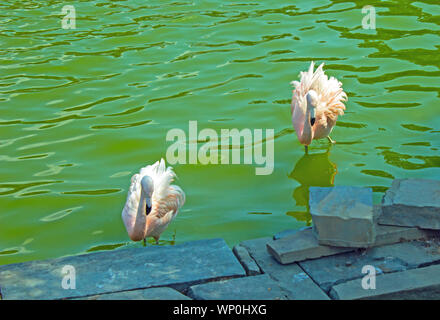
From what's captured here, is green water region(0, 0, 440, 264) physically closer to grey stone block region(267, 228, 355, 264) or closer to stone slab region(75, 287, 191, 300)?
grey stone block region(267, 228, 355, 264)

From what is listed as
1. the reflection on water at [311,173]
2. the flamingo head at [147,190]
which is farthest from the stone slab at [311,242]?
the reflection on water at [311,173]

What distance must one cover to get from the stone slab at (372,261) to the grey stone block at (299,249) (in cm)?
5

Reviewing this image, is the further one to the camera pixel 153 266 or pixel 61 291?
pixel 153 266

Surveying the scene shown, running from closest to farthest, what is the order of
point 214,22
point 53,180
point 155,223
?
1. point 155,223
2. point 53,180
3. point 214,22

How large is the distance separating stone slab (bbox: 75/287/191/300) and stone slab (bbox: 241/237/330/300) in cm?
71

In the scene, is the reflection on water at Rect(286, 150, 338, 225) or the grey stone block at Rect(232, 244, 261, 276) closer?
the grey stone block at Rect(232, 244, 261, 276)

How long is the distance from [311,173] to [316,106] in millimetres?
845

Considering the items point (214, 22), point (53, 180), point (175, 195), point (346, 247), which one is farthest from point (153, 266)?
point (214, 22)

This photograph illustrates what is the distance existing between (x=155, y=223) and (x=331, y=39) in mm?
6941

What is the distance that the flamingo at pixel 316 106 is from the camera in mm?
7809

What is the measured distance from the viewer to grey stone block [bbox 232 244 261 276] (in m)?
4.72

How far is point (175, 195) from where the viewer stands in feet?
21.6

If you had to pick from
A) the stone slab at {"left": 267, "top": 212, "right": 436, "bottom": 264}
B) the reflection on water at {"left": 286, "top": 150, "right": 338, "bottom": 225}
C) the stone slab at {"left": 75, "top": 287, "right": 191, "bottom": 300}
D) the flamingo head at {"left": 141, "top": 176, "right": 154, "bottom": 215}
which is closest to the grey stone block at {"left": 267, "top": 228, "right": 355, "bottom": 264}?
the stone slab at {"left": 267, "top": 212, "right": 436, "bottom": 264}
